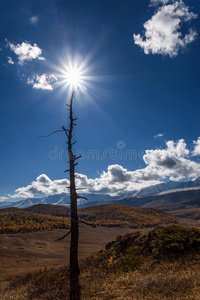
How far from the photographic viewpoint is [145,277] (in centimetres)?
815

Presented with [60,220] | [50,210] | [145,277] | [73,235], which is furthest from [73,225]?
[50,210]

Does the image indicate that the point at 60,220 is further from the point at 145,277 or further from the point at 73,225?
the point at 145,277

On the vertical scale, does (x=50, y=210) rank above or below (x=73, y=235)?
below

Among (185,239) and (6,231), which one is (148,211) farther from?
(185,239)

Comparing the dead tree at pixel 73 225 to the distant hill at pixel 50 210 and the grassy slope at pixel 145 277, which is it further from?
the distant hill at pixel 50 210

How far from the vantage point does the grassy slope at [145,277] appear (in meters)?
6.32

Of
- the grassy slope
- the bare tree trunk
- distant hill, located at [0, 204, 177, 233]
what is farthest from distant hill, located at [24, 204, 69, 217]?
the bare tree trunk

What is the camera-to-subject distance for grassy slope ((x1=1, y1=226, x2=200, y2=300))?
6315 mm

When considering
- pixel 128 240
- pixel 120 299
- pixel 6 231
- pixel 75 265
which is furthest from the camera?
pixel 6 231

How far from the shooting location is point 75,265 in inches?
393

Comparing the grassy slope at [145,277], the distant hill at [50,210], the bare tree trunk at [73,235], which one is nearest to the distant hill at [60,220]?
the distant hill at [50,210]

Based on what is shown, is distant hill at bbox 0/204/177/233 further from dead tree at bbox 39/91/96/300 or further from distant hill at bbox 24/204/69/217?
dead tree at bbox 39/91/96/300

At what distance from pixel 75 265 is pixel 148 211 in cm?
15560

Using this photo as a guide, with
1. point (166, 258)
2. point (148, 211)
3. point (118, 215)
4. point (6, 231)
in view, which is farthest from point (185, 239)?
point (148, 211)
